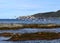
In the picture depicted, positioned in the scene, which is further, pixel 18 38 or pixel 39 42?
pixel 18 38

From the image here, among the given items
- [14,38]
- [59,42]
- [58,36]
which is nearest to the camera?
[59,42]

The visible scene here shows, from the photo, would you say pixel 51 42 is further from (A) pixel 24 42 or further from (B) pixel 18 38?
(B) pixel 18 38

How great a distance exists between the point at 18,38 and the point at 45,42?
7.92m

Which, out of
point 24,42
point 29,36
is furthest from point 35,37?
point 24,42

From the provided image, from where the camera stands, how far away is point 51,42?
44531 mm

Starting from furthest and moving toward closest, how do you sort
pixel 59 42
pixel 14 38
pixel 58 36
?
pixel 58 36, pixel 14 38, pixel 59 42

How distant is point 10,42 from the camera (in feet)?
148

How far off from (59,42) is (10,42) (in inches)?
294

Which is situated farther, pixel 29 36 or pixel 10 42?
pixel 29 36

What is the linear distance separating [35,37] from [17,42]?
7.40 meters

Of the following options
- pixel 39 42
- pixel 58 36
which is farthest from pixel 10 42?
pixel 58 36

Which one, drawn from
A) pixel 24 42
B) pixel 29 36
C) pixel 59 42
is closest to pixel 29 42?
pixel 24 42

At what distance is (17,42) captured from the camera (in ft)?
149

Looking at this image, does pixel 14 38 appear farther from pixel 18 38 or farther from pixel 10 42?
pixel 10 42
